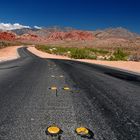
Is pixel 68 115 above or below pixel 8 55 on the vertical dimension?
above

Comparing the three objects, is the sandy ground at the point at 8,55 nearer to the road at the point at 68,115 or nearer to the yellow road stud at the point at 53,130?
the road at the point at 68,115

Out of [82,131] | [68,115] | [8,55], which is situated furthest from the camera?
[8,55]

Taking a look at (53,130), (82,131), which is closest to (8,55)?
(53,130)

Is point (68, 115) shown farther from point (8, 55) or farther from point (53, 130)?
point (8, 55)

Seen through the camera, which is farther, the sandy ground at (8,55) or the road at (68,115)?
the sandy ground at (8,55)

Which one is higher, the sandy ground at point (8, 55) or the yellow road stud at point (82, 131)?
the yellow road stud at point (82, 131)

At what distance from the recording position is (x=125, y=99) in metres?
6.42

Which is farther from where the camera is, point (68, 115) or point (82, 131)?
point (68, 115)

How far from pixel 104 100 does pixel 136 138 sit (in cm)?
264

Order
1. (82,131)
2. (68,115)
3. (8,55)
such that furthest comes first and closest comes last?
(8,55), (68,115), (82,131)

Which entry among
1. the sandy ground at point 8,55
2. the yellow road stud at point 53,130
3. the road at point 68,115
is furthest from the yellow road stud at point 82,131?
the sandy ground at point 8,55

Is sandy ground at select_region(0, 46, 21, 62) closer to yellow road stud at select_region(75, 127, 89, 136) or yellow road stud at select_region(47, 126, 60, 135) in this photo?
yellow road stud at select_region(47, 126, 60, 135)

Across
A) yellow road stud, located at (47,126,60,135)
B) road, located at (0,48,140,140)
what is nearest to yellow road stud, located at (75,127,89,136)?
road, located at (0,48,140,140)

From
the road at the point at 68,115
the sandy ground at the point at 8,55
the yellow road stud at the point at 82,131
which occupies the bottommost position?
the sandy ground at the point at 8,55
